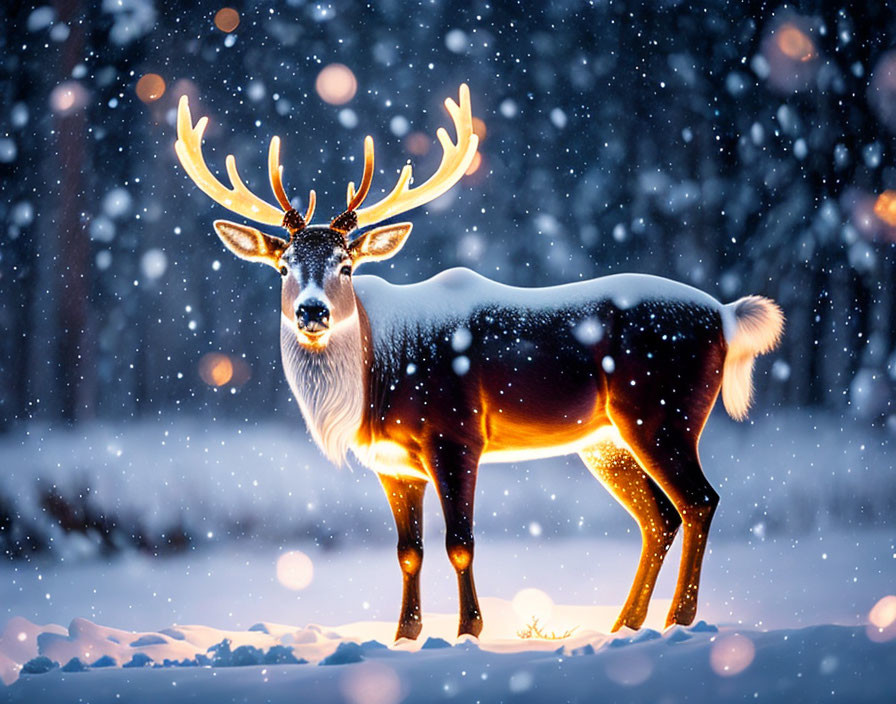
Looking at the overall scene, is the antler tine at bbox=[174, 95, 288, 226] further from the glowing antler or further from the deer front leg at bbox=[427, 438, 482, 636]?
the deer front leg at bbox=[427, 438, 482, 636]

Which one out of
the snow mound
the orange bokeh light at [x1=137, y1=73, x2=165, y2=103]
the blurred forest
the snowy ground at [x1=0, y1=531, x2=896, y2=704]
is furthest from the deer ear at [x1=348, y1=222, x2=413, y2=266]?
the orange bokeh light at [x1=137, y1=73, x2=165, y2=103]

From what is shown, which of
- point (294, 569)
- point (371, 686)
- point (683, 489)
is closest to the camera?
point (371, 686)

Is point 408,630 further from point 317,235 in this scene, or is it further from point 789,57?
point 789,57

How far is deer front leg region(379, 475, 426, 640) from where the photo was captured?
3.06 metres

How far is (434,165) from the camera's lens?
3854mm

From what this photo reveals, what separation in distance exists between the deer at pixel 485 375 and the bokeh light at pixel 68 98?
94 centimetres

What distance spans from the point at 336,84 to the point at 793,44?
1.85 m

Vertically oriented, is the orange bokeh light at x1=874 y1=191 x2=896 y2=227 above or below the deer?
above

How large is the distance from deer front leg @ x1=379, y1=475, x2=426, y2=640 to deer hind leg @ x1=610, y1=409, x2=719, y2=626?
700 millimetres

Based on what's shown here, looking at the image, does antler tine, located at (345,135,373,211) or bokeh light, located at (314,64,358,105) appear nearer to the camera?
antler tine, located at (345,135,373,211)

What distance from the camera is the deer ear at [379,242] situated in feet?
10.3

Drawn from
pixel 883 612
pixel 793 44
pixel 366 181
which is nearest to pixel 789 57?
pixel 793 44

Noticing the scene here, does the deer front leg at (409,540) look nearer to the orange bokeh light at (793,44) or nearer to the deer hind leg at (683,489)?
the deer hind leg at (683,489)

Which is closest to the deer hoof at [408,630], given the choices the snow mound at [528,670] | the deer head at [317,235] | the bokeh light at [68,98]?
the snow mound at [528,670]
